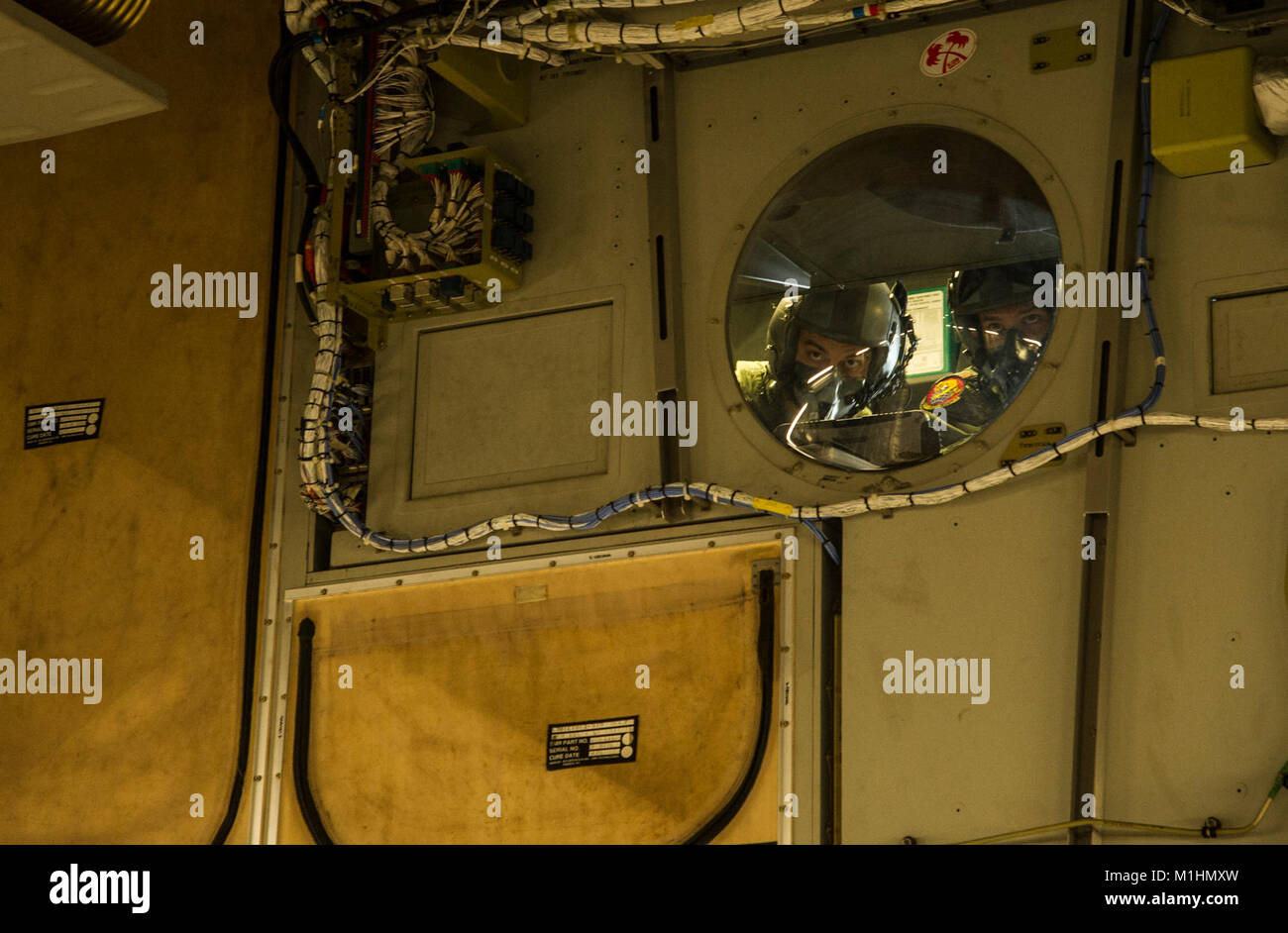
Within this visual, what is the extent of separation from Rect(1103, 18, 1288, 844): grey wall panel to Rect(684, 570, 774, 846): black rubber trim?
0.68 m

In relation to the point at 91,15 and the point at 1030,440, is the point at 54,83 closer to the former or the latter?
the point at 91,15

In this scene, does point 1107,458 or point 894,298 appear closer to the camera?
point 1107,458

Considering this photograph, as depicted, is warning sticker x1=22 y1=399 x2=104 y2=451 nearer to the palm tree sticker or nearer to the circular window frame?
the circular window frame

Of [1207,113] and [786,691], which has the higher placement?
[1207,113]

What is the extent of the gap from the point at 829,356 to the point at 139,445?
70.5 inches

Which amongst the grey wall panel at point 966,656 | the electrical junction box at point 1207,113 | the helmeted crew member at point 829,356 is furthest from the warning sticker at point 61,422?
the electrical junction box at point 1207,113

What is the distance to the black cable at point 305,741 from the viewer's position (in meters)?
3.66

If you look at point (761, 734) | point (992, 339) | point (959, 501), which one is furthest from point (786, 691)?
point (992, 339)

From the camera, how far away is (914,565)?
3.20 meters

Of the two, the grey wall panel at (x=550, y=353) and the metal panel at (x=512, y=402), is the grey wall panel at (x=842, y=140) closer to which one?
the grey wall panel at (x=550, y=353)

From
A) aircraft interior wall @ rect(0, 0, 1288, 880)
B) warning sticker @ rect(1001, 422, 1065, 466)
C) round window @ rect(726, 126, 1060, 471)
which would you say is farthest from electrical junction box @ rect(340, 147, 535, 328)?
warning sticker @ rect(1001, 422, 1065, 466)

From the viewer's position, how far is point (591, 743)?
11.2 feet

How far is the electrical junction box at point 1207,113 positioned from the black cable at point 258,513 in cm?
221

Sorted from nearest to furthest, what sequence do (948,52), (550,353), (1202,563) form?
(1202,563) < (948,52) < (550,353)
